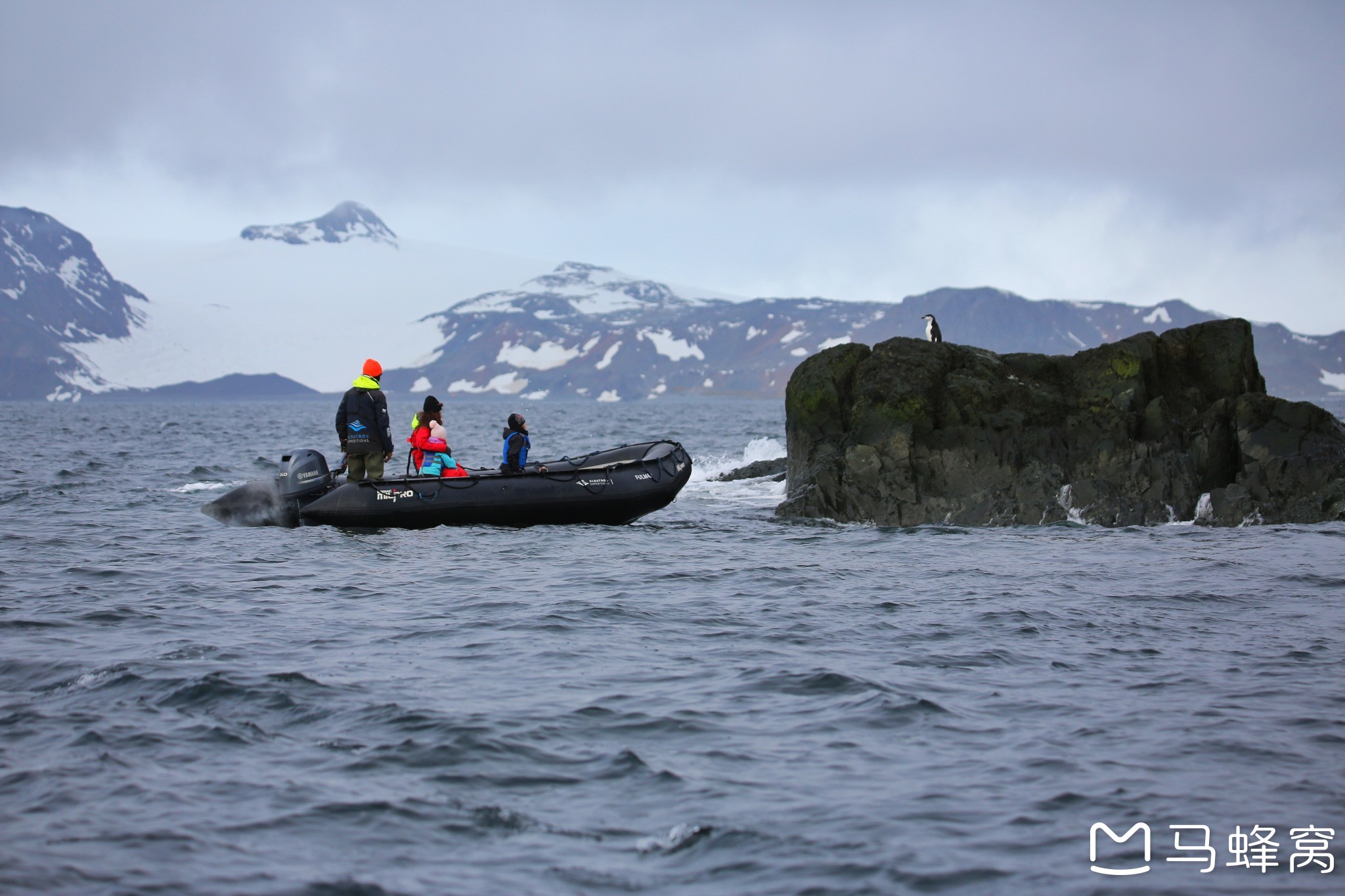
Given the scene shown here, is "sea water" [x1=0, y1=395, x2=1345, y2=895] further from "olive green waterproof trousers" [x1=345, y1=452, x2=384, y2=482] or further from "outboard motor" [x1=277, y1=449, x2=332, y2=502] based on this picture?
"outboard motor" [x1=277, y1=449, x2=332, y2=502]

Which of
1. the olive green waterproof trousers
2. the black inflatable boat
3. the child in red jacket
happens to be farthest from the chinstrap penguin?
the olive green waterproof trousers

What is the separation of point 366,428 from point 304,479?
1.37 metres

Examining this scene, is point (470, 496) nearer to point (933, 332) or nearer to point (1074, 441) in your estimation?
point (1074, 441)

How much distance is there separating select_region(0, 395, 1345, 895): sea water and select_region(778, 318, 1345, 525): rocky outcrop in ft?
10.2

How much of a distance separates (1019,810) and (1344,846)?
59.9 inches

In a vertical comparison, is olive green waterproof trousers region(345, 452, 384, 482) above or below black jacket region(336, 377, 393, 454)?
below

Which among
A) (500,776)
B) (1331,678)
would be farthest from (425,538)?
(1331,678)

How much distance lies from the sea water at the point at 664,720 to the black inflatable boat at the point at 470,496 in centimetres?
166

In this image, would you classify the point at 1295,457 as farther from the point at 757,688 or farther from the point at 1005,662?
the point at 757,688

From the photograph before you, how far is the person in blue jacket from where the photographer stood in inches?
687

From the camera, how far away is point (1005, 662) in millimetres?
9266

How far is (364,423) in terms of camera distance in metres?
17.1

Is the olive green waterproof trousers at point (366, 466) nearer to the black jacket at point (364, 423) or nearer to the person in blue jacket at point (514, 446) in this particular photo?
the black jacket at point (364, 423)

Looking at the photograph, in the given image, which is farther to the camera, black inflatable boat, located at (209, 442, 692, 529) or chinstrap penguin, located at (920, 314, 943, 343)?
chinstrap penguin, located at (920, 314, 943, 343)
